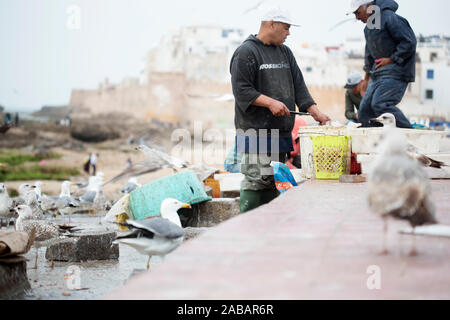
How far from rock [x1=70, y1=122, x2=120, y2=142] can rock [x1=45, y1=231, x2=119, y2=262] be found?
51.1 metres

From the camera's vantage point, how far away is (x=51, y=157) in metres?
45.6

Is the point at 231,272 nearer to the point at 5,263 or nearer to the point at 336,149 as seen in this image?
the point at 5,263

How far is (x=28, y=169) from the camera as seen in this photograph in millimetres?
40281

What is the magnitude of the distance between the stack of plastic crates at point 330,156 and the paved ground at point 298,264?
2.40 metres

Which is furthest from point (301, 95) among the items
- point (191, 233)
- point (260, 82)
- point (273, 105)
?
point (191, 233)

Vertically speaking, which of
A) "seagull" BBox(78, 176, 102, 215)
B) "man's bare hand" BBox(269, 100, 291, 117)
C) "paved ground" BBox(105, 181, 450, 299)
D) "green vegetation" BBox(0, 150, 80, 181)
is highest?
"man's bare hand" BBox(269, 100, 291, 117)

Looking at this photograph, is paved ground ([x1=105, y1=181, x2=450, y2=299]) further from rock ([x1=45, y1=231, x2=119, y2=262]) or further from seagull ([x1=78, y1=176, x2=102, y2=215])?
seagull ([x1=78, y1=176, x2=102, y2=215])

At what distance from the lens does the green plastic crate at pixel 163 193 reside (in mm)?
7238

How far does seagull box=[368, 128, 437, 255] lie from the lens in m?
2.46

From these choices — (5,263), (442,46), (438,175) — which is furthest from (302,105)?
(442,46)

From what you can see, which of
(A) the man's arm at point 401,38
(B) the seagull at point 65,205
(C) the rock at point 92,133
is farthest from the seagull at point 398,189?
(C) the rock at point 92,133

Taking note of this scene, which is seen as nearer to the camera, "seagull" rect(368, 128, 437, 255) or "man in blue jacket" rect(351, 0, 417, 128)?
"seagull" rect(368, 128, 437, 255)

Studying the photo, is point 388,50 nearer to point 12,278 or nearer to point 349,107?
point 349,107

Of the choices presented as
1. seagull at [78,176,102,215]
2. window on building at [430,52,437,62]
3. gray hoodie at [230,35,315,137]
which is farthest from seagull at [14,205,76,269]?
window on building at [430,52,437,62]
